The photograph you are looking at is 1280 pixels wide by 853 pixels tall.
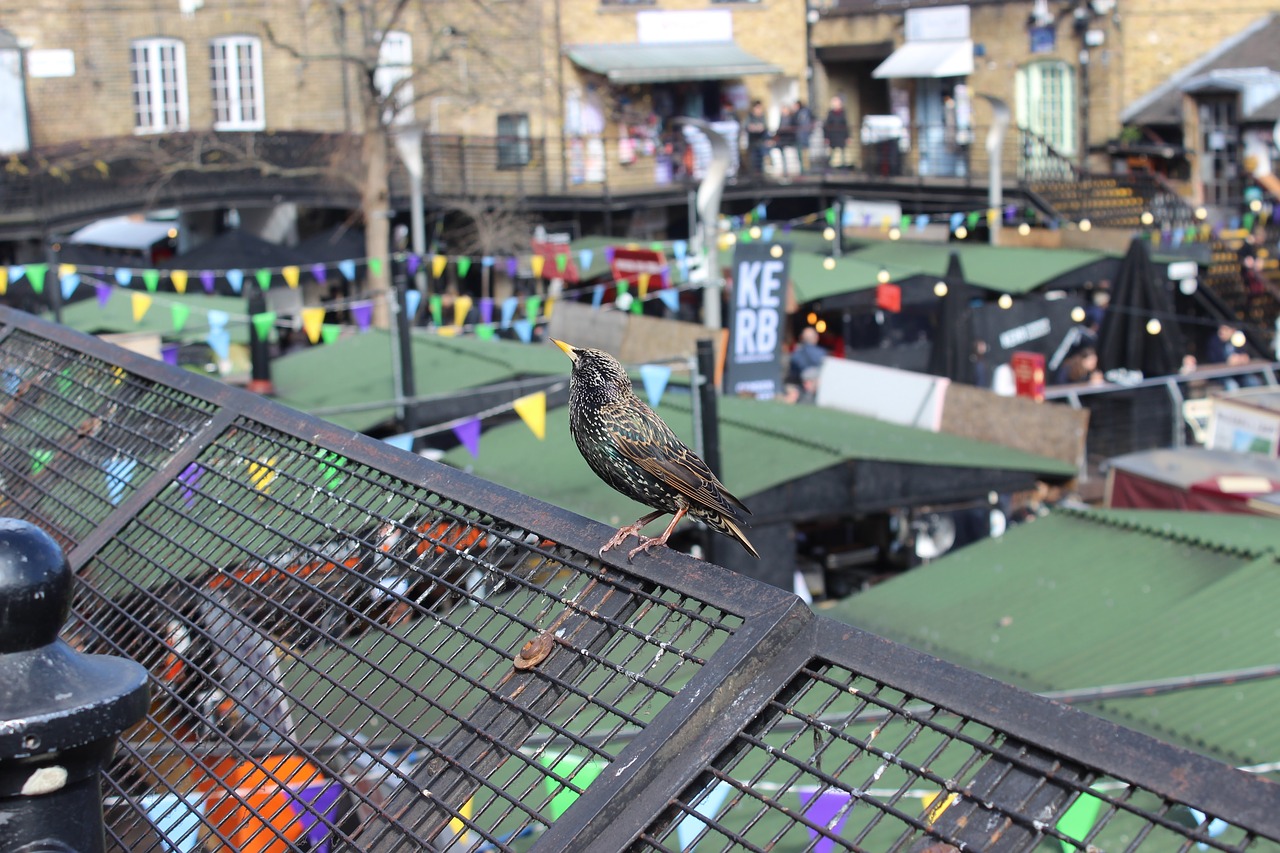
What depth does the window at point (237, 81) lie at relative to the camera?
31.0m

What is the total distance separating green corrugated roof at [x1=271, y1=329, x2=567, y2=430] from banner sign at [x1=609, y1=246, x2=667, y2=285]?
650 cm

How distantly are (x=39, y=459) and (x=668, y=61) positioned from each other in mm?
30260

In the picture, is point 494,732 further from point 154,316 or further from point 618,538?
point 154,316

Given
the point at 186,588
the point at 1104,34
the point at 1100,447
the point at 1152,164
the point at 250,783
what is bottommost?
the point at 1100,447

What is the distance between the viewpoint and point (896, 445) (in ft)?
35.3

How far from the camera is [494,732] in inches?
93.0

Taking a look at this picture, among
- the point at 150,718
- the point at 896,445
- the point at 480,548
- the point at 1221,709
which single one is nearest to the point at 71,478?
the point at 150,718

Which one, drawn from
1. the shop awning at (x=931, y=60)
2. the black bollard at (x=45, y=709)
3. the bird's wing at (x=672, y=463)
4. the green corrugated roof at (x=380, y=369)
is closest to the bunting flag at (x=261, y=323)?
the green corrugated roof at (x=380, y=369)

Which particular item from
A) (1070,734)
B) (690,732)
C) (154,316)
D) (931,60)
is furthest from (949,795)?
(931,60)

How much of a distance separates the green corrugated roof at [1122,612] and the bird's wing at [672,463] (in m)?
3.31

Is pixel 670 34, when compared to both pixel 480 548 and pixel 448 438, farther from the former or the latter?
pixel 480 548

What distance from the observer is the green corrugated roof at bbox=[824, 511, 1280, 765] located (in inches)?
253

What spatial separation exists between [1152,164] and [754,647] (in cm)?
3256

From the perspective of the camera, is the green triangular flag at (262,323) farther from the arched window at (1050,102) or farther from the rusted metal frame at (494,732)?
the arched window at (1050,102)
